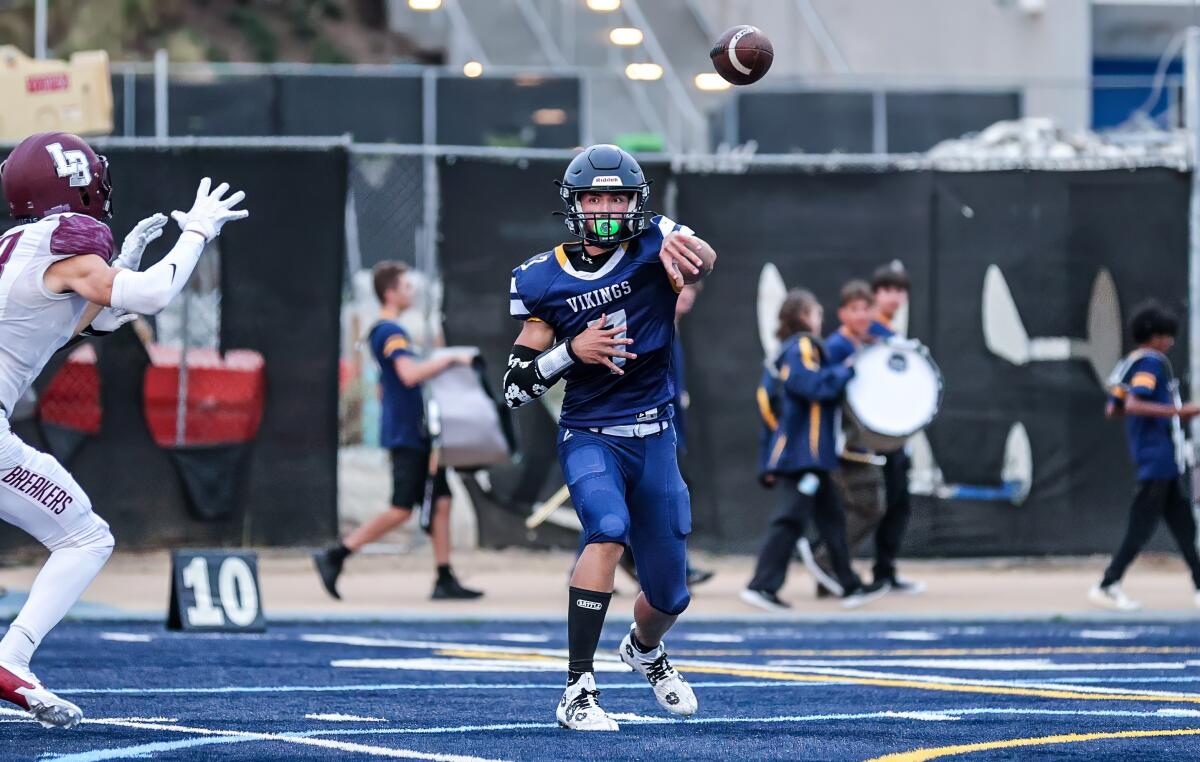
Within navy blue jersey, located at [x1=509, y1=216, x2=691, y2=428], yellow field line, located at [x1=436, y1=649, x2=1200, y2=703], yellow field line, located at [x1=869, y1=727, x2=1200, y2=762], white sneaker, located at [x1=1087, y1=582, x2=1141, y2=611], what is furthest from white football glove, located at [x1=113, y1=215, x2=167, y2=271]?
white sneaker, located at [x1=1087, y1=582, x2=1141, y2=611]

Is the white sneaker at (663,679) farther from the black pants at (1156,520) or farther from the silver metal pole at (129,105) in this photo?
the silver metal pole at (129,105)

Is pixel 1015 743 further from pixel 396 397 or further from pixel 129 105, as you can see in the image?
pixel 129 105

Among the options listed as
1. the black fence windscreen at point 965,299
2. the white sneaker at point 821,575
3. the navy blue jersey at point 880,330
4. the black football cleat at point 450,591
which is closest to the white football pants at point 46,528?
the black football cleat at point 450,591

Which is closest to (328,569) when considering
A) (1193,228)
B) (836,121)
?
(1193,228)

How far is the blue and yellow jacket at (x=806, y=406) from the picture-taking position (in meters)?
11.9

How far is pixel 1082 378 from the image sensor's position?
1442 cm

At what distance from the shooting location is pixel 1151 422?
12.0 m

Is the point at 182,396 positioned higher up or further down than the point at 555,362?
further down

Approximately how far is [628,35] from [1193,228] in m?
12.7

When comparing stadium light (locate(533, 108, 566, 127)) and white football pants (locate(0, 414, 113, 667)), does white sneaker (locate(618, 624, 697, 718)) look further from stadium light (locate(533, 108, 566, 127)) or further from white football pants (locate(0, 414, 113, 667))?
stadium light (locate(533, 108, 566, 127))

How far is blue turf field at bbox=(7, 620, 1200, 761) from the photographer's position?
6324mm

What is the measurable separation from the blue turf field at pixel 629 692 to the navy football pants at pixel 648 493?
0.51m

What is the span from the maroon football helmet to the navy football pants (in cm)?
189

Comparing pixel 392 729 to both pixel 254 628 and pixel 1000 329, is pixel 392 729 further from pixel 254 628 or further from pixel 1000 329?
pixel 1000 329
